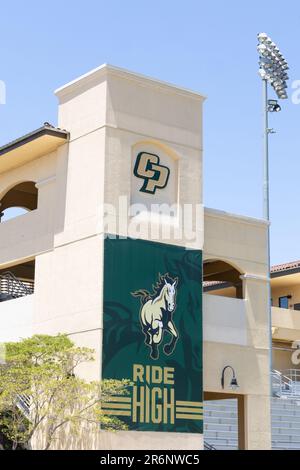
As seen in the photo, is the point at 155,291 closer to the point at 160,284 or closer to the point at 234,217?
the point at 160,284

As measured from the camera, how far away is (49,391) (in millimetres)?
31234

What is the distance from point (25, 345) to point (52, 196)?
627cm

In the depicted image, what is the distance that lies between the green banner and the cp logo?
2127mm

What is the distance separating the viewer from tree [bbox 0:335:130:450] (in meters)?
31.1

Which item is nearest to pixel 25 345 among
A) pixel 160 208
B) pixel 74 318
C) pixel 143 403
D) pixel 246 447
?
pixel 74 318

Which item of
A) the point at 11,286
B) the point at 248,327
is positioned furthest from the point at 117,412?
the point at 11,286

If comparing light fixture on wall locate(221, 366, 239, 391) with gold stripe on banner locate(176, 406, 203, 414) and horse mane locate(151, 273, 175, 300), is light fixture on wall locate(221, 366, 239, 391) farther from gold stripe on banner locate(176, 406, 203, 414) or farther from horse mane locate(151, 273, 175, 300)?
horse mane locate(151, 273, 175, 300)

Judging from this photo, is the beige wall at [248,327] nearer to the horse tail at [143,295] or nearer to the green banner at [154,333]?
the green banner at [154,333]

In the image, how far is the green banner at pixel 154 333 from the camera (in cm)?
3216

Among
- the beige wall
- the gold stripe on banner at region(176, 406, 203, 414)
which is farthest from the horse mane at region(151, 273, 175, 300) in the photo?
the gold stripe on banner at region(176, 406, 203, 414)

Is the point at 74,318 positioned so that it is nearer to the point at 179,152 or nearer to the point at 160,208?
the point at 160,208

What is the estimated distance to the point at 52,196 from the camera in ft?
117

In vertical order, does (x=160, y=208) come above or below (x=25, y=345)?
above

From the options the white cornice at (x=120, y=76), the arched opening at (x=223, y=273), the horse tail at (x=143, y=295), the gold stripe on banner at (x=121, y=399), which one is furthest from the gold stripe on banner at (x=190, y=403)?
the white cornice at (x=120, y=76)
